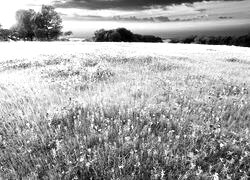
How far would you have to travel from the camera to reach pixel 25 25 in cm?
8369

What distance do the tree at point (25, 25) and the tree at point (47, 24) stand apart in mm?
2120

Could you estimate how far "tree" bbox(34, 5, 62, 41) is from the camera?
81.1 metres

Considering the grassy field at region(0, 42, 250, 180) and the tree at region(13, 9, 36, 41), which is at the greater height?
the tree at region(13, 9, 36, 41)

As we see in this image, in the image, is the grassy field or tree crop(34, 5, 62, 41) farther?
→ tree crop(34, 5, 62, 41)

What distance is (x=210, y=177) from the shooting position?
11.4 ft

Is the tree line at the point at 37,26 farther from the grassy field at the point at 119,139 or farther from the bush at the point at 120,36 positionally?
the grassy field at the point at 119,139

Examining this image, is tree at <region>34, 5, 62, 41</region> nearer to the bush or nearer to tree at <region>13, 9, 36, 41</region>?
tree at <region>13, 9, 36, 41</region>

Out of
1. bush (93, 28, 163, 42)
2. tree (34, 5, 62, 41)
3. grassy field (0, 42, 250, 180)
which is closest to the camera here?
grassy field (0, 42, 250, 180)

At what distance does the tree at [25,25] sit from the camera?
83.3m

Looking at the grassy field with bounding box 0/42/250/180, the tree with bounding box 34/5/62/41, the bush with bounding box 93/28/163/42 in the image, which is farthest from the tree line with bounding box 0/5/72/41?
the grassy field with bounding box 0/42/250/180

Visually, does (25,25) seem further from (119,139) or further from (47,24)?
(119,139)

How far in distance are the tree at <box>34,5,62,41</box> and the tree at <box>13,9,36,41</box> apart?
212cm

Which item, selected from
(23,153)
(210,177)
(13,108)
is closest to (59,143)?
(23,153)

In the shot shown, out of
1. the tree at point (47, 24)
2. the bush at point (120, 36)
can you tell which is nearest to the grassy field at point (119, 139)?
the tree at point (47, 24)
